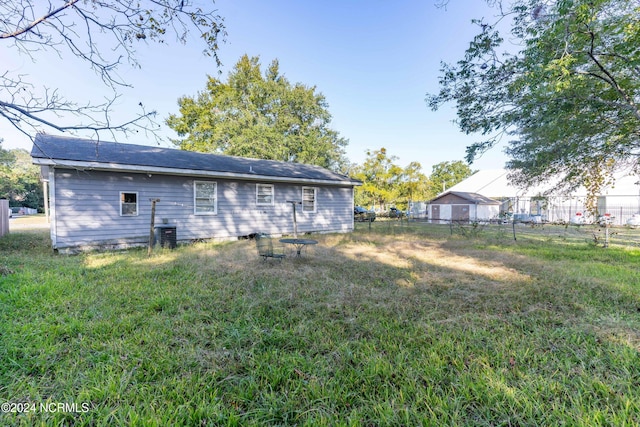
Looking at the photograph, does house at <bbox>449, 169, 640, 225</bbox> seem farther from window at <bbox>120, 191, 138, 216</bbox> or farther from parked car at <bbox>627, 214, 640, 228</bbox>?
window at <bbox>120, 191, 138, 216</bbox>

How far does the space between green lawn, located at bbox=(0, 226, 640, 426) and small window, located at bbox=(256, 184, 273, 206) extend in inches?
237

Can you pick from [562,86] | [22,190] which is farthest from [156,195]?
[22,190]

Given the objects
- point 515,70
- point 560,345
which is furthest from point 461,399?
point 515,70

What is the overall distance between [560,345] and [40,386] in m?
4.40

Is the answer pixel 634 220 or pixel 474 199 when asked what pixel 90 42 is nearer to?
pixel 474 199

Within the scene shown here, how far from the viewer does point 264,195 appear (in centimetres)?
1096

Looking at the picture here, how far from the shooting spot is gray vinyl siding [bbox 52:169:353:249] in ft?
23.9

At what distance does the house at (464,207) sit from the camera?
2236 centimetres

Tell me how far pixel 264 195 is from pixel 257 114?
1690cm

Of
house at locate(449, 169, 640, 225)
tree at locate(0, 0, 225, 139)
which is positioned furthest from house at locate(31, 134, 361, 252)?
house at locate(449, 169, 640, 225)

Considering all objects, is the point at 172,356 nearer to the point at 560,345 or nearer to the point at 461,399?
the point at 461,399

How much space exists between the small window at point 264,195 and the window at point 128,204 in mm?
4028

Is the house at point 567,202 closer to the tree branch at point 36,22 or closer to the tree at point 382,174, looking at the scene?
the tree at point 382,174

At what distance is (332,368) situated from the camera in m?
2.24
